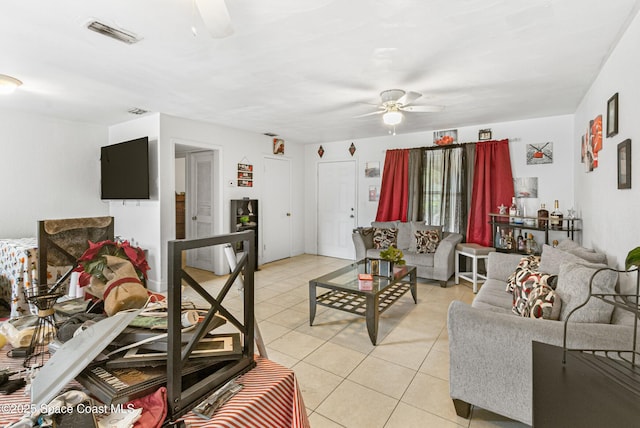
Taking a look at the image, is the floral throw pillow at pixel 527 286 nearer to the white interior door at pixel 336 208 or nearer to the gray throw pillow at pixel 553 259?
the gray throw pillow at pixel 553 259

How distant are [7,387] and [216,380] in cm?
52

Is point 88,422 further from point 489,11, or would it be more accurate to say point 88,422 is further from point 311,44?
point 489,11

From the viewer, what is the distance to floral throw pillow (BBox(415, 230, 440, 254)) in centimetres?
465

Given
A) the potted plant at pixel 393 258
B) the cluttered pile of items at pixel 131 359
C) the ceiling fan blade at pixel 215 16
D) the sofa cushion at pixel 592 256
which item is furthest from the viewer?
the potted plant at pixel 393 258

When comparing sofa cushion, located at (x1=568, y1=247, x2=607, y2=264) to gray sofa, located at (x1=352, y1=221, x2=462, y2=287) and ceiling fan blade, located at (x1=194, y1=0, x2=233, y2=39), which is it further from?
ceiling fan blade, located at (x1=194, y1=0, x2=233, y2=39)

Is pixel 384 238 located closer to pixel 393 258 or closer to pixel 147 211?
pixel 393 258

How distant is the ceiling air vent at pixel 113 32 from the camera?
2008 mm

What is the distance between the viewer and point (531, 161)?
4.52m

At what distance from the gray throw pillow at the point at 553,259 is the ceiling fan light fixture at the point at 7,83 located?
504cm

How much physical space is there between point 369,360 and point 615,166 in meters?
2.35

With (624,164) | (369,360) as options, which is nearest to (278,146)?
(369,360)

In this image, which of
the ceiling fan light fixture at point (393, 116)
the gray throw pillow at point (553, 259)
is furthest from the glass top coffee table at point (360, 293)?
the ceiling fan light fixture at point (393, 116)

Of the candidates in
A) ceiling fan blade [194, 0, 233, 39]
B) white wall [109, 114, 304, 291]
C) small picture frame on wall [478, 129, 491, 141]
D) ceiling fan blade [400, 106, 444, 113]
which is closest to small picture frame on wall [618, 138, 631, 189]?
ceiling fan blade [400, 106, 444, 113]

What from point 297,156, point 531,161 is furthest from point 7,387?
→ point 297,156
